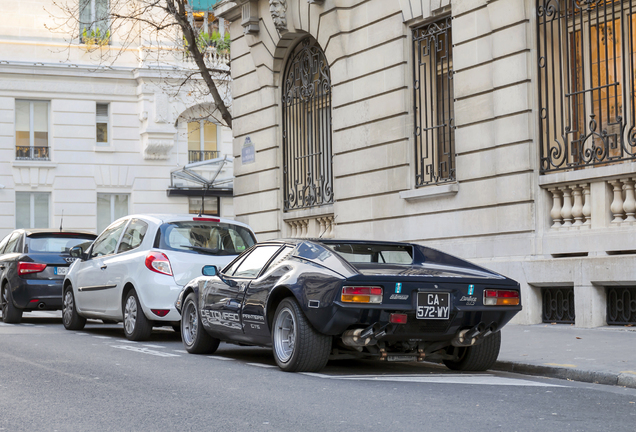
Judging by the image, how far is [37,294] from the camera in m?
15.4

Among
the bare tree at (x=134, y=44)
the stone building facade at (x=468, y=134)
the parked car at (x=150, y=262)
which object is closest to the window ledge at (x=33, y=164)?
the bare tree at (x=134, y=44)

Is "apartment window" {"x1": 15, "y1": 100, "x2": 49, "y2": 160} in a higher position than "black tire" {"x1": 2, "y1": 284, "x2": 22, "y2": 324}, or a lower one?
higher

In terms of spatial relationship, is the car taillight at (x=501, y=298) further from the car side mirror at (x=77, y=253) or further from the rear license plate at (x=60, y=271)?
the rear license plate at (x=60, y=271)

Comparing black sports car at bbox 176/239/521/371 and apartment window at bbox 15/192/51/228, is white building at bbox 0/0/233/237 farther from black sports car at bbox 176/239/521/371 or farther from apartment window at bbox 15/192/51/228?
black sports car at bbox 176/239/521/371

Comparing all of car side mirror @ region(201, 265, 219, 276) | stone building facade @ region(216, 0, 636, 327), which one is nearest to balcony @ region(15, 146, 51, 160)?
stone building facade @ region(216, 0, 636, 327)

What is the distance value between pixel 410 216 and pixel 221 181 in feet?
58.9

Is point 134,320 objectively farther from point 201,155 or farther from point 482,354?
point 201,155

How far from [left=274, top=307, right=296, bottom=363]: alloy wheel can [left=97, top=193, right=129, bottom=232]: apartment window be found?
1023 inches

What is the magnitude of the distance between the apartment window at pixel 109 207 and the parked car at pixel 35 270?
17.9 metres

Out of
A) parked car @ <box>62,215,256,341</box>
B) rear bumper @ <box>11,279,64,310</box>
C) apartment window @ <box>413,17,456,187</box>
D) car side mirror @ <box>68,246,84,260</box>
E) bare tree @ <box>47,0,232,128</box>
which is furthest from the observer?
bare tree @ <box>47,0,232,128</box>

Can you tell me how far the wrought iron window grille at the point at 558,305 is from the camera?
1277 cm

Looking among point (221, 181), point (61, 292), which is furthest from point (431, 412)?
point (221, 181)

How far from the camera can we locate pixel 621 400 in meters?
7.09

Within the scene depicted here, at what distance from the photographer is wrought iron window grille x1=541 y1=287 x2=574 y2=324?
12.8 meters
